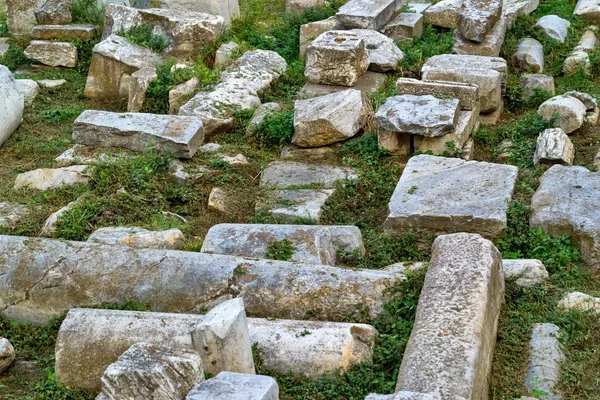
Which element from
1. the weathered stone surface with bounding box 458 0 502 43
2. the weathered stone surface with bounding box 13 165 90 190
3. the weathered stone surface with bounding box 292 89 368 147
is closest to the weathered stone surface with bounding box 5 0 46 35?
the weathered stone surface with bounding box 13 165 90 190

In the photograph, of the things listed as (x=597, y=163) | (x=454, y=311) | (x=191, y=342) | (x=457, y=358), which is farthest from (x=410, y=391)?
(x=597, y=163)

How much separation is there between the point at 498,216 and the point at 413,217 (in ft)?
2.29

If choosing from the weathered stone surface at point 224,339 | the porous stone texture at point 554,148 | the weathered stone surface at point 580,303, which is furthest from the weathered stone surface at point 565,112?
the weathered stone surface at point 224,339

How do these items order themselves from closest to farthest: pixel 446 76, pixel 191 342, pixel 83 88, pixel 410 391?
1. pixel 410 391
2. pixel 191 342
3. pixel 446 76
4. pixel 83 88

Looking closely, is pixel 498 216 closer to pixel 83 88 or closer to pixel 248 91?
pixel 248 91

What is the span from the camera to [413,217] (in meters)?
8.23

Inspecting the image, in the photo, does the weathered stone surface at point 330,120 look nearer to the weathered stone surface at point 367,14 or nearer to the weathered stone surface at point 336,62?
the weathered stone surface at point 336,62

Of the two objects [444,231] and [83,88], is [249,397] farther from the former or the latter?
[83,88]

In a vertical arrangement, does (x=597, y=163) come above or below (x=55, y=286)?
below

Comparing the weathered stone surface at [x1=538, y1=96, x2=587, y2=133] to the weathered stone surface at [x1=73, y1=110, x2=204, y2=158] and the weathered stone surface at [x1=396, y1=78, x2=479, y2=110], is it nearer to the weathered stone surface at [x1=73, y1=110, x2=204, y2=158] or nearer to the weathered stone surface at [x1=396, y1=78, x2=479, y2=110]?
the weathered stone surface at [x1=396, y1=78, x2=479, y2=110]

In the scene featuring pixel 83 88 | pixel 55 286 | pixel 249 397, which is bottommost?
pixel 83 88

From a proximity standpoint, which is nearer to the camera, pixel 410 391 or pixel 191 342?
pixel 410 391

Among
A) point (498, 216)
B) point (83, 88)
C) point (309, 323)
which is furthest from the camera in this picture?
point (83, 88)

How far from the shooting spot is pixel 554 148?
9508mm
